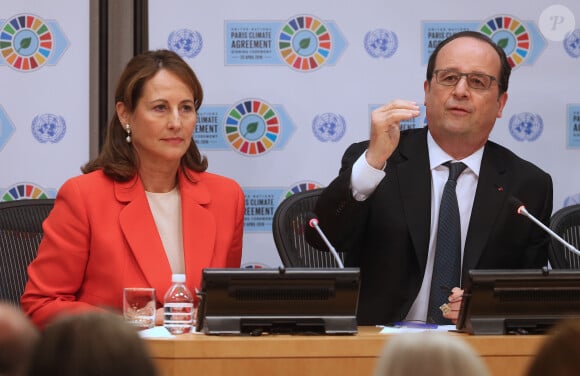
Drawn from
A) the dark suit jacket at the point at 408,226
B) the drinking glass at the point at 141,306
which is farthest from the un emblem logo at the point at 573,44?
the drinking glass at the point at 141,306

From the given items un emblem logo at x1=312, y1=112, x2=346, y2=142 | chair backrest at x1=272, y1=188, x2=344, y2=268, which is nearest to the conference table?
chair backrest at x1=272, y1=188, x2=344, y2=268

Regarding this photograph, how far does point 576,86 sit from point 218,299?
99.8 inches

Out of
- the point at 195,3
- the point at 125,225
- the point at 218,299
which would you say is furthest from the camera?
the point at 195,3

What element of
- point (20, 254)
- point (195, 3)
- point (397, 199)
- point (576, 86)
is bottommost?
point (20, 254)

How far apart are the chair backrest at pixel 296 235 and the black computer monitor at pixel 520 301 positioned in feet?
3.59

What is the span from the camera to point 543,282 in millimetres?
2893

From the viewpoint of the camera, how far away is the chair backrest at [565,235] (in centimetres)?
398

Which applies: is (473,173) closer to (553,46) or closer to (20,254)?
(553,46)

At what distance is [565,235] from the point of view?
4051 mm

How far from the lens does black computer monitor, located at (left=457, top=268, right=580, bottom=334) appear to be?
114 inches

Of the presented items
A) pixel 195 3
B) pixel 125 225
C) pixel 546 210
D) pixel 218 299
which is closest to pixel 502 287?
pixel 218 299

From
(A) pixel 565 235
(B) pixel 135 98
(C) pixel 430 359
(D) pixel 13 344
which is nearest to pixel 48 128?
(B) pixel 135 98

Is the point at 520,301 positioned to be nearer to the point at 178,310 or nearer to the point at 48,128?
the point at 178,310

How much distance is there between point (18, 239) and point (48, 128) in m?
0.92
